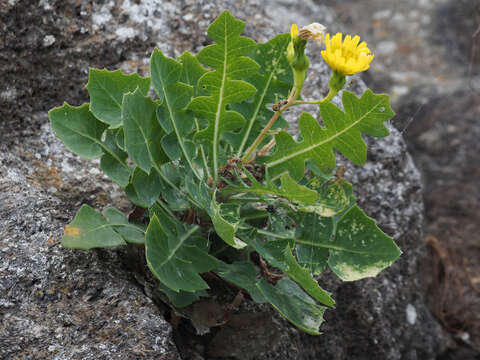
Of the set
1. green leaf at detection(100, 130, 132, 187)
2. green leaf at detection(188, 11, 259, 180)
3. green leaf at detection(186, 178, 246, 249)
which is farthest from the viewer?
green leaf at detection(100, 130, 132, 187)

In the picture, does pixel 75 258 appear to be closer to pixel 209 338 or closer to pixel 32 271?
pixel 32 271

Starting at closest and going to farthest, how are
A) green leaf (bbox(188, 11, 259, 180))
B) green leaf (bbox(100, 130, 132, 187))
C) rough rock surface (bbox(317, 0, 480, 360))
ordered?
green leaf (bbox(188, 11, 259, 180)) < green leaf (bbox(100, 130, 132, 187)) < rough rock surface (bbox(317, 0, 480, 360))

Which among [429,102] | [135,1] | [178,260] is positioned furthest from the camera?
[429,102]

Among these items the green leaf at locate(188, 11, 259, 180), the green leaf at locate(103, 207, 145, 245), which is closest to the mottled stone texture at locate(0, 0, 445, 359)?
the green leaf at locate(103, 207, 145, 245)

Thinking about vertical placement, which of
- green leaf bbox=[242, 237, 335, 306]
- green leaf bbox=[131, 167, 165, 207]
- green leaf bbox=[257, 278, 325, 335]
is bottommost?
green leaf bbox=[257, 278, 325, 335]

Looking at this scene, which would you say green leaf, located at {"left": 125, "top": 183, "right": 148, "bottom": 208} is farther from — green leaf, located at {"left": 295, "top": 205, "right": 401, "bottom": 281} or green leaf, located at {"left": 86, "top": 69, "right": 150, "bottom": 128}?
green leaf, located at {"left": 295, "top": 205, "right": 401, "bottom": 281}

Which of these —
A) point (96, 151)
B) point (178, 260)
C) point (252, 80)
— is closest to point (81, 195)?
point (96, 151)
